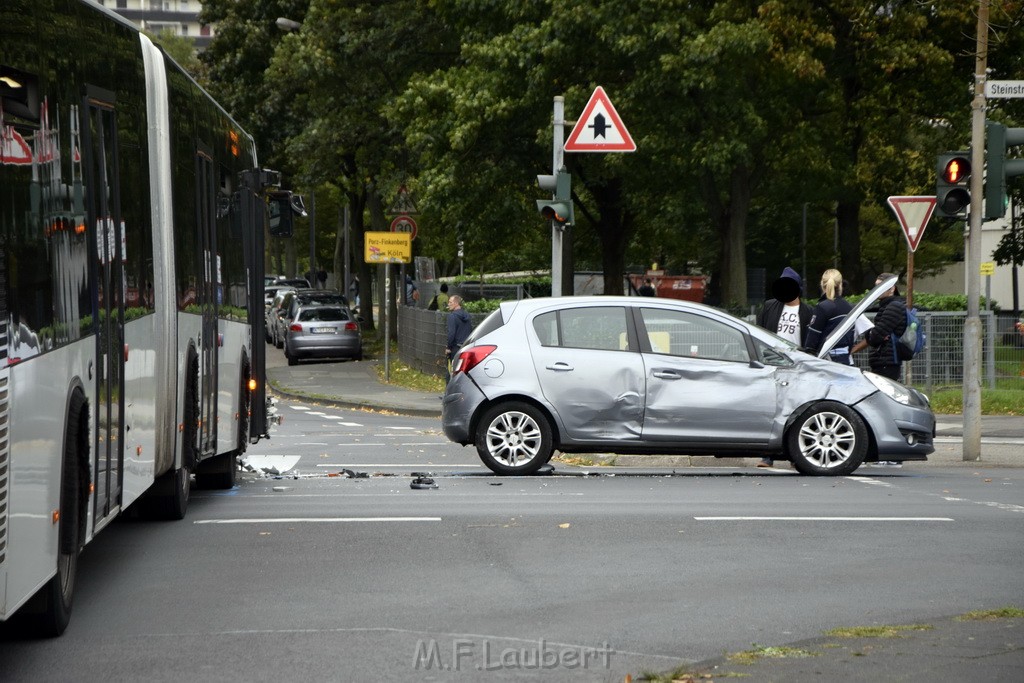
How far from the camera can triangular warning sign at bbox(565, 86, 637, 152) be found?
1795 centimetres

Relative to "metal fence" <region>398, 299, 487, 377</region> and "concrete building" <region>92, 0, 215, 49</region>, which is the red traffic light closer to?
"metal fence" <region>398, 299, 487, 377</region>

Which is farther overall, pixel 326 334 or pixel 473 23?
pixel 326 334

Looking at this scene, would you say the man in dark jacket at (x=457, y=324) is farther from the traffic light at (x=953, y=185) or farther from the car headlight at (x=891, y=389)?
the car headlight at (x=891, y=389)

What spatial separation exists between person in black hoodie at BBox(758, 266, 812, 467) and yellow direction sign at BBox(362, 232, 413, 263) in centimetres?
1588

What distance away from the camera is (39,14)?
6207 mm

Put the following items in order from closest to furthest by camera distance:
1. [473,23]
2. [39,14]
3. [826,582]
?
[39,14]
[826,582]
[473,23]

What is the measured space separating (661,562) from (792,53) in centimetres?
2255

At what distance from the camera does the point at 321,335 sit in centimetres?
3981

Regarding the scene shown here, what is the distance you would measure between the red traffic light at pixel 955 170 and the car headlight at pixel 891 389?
96.3 inches

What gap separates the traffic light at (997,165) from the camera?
594 inches

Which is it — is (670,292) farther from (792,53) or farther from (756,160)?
(792,53)

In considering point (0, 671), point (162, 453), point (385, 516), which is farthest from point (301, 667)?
point (385, 516)

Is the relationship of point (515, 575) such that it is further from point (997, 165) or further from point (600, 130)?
point (600, 130)

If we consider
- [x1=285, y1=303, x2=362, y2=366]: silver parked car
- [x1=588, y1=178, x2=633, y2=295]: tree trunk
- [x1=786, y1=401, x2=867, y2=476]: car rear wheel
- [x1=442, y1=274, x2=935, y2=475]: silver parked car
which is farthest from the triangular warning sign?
[x1=588, y1=178, x2=633, y2=295]: tree trunk
